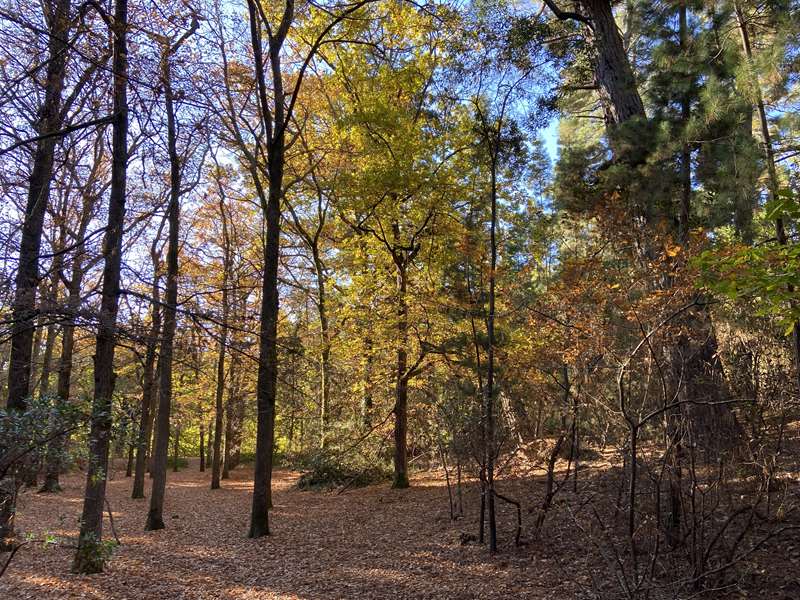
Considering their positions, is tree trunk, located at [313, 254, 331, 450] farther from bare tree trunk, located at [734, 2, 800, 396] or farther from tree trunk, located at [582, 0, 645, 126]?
bare tree trunk, located at [734, 2, 800, 396]

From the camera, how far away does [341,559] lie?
296 inches

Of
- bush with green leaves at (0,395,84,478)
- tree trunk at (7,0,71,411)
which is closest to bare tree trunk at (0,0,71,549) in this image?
tree trunk at (7,0,71,411)

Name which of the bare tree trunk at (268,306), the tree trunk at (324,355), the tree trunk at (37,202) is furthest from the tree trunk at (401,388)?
the tree trunk at (37,202)

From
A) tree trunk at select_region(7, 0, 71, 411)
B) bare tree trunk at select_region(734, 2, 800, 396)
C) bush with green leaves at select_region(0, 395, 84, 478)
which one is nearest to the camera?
bush with green leaves at select_region(0, 395, 84, 478)

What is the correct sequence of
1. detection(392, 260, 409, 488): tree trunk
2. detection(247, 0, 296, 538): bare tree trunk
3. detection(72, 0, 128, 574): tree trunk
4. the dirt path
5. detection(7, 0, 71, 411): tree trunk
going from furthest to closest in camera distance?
detection(392, 260, 409, 488): tree trunk < detection(247, 0, 296, 538): bare tree trunk < the dirt path < detection(72, 0, 128, 574): tree trunk < detection(7, 0, 71, 411): tree trunk

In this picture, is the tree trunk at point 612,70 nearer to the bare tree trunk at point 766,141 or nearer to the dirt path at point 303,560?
the bare tree trunk at point 766,141

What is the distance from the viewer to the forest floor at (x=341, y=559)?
5855 millimetres

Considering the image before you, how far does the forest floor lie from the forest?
0.06 m

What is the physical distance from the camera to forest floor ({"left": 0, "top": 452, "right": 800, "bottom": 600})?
586 cm

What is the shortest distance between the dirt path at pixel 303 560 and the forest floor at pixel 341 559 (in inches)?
0.7

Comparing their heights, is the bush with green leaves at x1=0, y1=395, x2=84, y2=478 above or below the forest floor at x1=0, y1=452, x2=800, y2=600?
above

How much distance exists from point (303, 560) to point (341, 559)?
562 millimetres

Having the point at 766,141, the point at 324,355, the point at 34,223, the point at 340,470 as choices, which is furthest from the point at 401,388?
the point at 766,141

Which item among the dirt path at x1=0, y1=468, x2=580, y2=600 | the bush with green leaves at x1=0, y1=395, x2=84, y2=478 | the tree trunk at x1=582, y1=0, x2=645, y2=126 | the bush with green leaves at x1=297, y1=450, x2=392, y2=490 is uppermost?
the tree trunk at x1=582, y1=0, x2=645, y2=126
